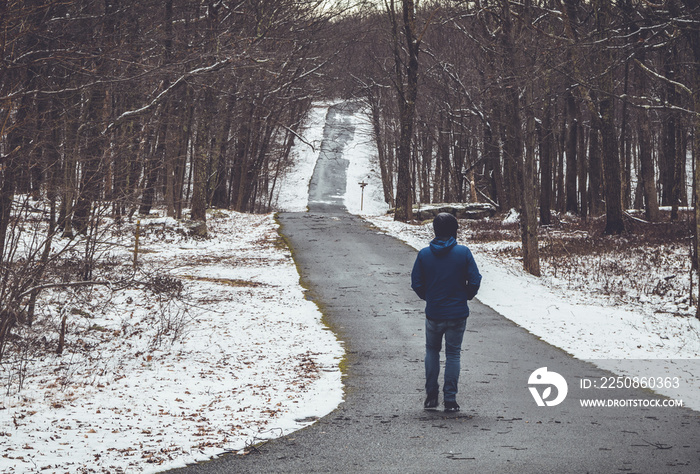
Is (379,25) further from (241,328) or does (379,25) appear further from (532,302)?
(241,328)

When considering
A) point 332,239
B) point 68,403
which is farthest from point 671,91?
point 68,403

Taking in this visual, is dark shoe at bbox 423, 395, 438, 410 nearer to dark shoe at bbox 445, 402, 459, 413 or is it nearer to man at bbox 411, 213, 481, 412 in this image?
man at bbox 411, 213, 481, 412

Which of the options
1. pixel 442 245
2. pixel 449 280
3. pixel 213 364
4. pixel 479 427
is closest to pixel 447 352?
pixel 449 280

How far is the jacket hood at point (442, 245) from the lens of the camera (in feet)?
21.3

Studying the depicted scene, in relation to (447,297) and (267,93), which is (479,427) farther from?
(267,93)

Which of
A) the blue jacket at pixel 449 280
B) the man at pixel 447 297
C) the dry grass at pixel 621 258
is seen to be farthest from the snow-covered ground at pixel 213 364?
the blue jacket at pixel 449 280

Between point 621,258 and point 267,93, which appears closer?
point 621,258

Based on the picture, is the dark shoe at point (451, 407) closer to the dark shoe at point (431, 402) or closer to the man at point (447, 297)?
the man at point (447, 297)

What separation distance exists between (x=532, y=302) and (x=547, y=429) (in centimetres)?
868

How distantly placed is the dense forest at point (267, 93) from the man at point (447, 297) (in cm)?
419

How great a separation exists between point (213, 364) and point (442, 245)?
13.5ft

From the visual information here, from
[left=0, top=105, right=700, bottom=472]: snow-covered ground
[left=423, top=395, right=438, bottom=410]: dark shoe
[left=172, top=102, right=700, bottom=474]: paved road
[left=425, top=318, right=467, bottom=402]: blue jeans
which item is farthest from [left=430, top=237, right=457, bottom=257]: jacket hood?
[left=0, top=105, right=700, bottom=472]: snow-covered ground

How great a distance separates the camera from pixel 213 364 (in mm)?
8922

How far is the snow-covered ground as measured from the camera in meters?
5.45
